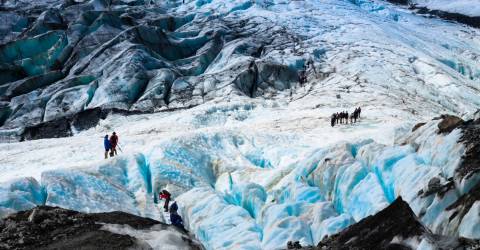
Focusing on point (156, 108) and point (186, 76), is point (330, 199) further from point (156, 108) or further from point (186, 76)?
point (186, 76)

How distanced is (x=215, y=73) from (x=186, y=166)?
3920cm

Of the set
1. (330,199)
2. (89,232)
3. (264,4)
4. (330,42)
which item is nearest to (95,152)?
(330,199)

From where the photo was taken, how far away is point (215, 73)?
63.8 metres

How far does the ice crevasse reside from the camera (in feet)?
55.7

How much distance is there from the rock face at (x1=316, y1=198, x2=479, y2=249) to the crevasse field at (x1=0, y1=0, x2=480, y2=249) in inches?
8.6

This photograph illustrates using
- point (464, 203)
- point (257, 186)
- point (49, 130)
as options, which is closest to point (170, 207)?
point (257, 186)

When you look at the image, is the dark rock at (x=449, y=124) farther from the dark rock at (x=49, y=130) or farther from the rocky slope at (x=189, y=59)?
the dark rock at (x=49, y=130)

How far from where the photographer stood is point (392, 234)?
365 inches

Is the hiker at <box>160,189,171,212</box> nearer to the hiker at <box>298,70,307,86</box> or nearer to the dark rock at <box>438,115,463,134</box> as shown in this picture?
the dark rock at <box>438,115,463,134</box>

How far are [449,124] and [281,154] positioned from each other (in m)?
10.8

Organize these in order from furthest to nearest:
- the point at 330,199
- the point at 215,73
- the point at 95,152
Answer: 1. the point at 215,73
2. the point at 95,152
3. the point at 330,199

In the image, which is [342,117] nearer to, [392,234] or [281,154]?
[281,154]

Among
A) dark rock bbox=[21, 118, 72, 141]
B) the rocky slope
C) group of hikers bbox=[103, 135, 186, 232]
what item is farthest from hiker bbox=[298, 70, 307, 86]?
group of hikers bbox=[103, 135, 186, 232]

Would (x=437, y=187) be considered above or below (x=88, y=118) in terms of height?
above
